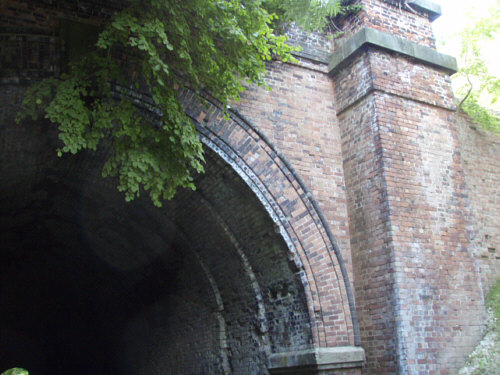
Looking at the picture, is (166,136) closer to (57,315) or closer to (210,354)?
(210,354)

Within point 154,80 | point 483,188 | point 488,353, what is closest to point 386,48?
point 483,188

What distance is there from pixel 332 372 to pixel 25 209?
6.81 metres

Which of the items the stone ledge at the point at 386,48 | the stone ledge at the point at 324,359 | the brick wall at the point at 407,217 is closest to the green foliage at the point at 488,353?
the brick wall at the point at 407,217

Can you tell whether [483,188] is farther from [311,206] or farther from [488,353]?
[311,206]

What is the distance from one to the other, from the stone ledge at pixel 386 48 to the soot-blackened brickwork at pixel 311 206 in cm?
11

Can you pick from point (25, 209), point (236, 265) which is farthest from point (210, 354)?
point (25, 209)

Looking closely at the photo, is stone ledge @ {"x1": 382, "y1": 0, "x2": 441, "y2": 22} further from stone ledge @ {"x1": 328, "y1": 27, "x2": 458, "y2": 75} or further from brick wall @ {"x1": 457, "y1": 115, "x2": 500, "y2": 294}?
brick wall @ {"x1": 457, "y1": 115, "x2": 500, "y2": 294}

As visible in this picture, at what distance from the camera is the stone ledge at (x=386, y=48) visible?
8262 mm

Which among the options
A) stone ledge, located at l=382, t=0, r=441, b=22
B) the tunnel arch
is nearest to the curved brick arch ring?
the tunnel arch

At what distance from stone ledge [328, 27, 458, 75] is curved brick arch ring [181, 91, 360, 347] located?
2192mm

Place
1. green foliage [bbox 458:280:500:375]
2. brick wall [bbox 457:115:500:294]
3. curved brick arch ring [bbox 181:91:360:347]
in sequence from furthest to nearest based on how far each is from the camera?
1. brick wall [bbox 457:115:500:294]
2. curved brick arch ring [bbox 181:91:360:347]
3. green foliage [bbox 458:280:500:375]

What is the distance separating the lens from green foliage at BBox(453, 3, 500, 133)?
9555 mm

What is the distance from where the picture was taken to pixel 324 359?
7.01 m

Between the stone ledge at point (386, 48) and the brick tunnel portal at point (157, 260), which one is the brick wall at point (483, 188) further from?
the brick tunnel portal at point (157, 260)
